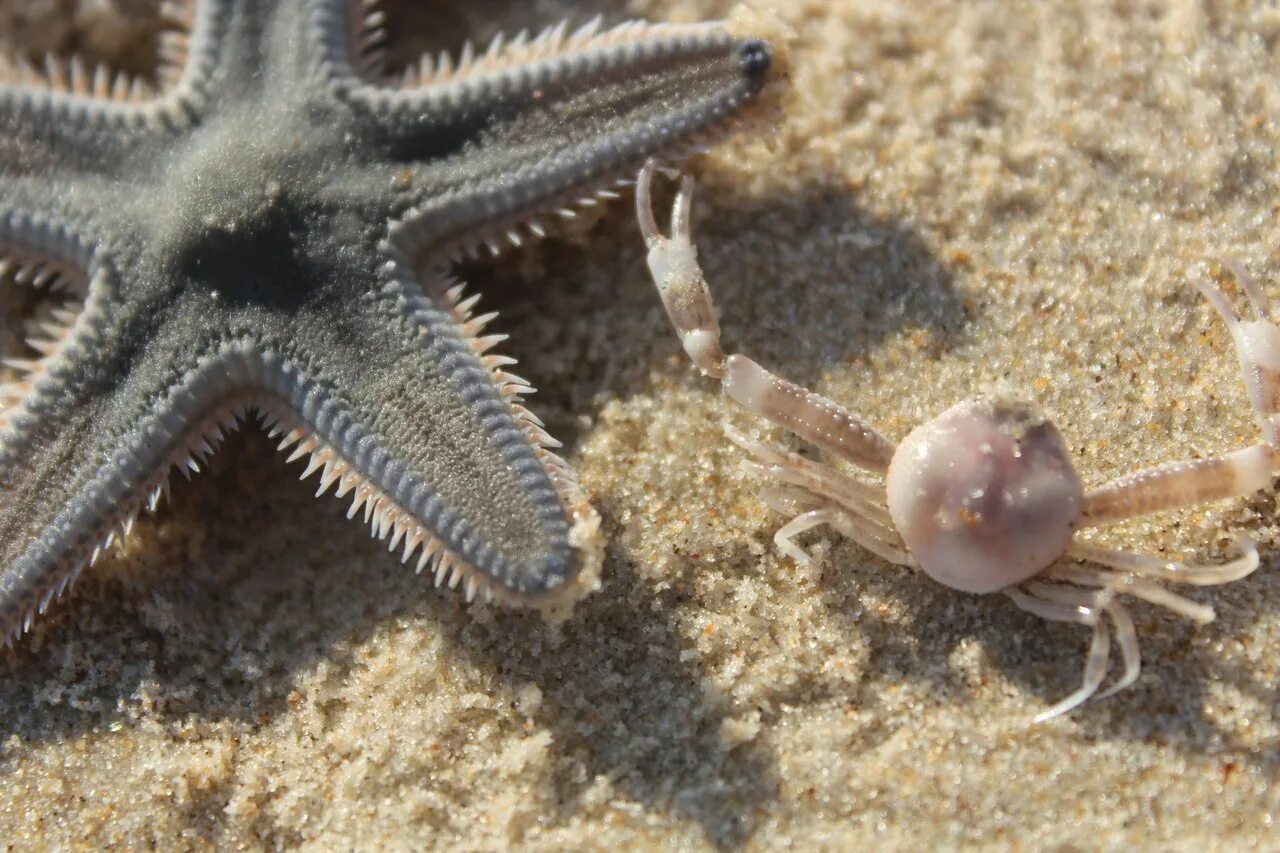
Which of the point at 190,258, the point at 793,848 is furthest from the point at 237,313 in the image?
the point at 793,848

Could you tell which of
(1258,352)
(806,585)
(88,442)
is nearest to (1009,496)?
(806,585)

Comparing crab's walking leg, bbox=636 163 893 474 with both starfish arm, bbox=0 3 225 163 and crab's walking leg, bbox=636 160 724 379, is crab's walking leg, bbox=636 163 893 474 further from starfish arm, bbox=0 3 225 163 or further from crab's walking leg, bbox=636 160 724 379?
starfish arm, bbox=0 3 225 163

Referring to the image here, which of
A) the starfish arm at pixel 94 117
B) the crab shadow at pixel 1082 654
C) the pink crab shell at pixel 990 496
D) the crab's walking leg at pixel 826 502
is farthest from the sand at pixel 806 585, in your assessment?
the starfish arm at pixel 94 117

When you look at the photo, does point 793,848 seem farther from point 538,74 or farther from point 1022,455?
point 538,74

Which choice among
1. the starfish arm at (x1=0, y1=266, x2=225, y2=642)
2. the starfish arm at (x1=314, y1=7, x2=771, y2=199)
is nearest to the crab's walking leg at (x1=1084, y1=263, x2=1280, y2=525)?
the starfish arm at (x1=314, y1=7, x2=771, y2=199)

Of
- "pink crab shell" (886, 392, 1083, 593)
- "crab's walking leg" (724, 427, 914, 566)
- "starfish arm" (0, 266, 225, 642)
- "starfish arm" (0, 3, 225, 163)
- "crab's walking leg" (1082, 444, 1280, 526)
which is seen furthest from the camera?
"starfish arm" (0, 3, 225, 163)
